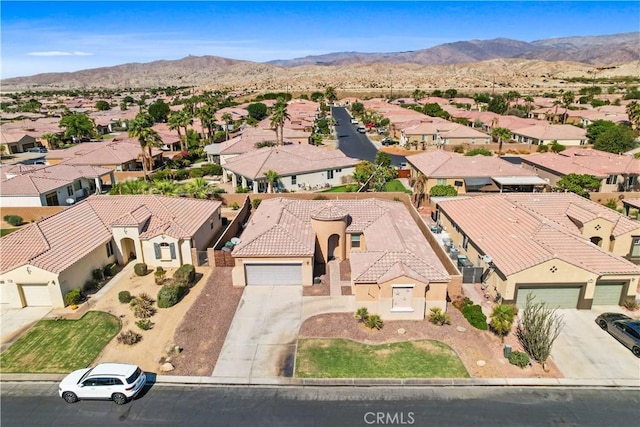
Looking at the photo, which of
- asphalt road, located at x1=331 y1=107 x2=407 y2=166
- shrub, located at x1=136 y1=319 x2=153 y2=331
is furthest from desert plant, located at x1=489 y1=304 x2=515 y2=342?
asphalt road, located at x1=331 y1=107 x2=407 y2=166

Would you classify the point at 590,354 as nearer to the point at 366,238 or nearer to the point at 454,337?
the point at 454,337

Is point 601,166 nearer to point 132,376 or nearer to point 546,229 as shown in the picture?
point 546,229

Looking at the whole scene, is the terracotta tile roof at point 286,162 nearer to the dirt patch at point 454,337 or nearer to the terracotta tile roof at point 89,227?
the terracotta tile roof at point 89,227

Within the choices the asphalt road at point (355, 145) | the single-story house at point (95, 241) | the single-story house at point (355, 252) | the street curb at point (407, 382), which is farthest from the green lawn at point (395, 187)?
the street curb at point (407, 382)

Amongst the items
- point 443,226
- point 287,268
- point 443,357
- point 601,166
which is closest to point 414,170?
point 443,226

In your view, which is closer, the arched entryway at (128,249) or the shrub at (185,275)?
the shrub at (185,275)

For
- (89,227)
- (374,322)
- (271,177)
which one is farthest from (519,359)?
(271,177)

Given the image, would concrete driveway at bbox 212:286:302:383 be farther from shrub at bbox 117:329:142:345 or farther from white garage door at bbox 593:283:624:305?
white garage door at bbox 593:283:624:305
